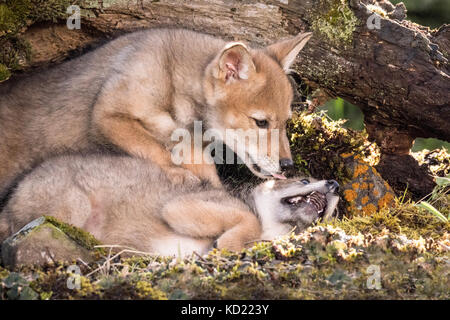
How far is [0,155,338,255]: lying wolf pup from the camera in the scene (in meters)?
4.41

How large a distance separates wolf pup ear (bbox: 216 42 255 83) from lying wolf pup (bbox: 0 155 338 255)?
101cm

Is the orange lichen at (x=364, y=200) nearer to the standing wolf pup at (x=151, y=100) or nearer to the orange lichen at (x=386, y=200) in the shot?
the orange lichen at (x=386, y=200)

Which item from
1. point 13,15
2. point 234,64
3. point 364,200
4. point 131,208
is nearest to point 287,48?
point 234,64

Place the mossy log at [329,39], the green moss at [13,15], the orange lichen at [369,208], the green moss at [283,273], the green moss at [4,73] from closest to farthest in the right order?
the green moss at [283,273] → the green moss at [13,15] → the green moss at [4,73] → the mossy log at [329,39] → the orange lichen at [369,208]

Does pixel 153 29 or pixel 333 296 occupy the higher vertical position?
pixel 153 29

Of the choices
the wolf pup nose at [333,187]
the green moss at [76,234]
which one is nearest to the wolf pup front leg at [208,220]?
the green moss at [76,234]

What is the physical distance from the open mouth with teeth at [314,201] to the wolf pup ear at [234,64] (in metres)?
1.18

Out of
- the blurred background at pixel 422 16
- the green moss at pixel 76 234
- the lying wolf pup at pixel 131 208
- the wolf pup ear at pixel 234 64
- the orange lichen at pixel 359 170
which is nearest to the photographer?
the green moss at pixel 76 234

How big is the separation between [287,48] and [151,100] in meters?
1.35

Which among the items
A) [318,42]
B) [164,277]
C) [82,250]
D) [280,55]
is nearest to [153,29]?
[280,55]

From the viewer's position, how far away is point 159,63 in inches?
205

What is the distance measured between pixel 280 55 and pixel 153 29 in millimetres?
1308

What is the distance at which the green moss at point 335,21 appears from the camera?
578cm
